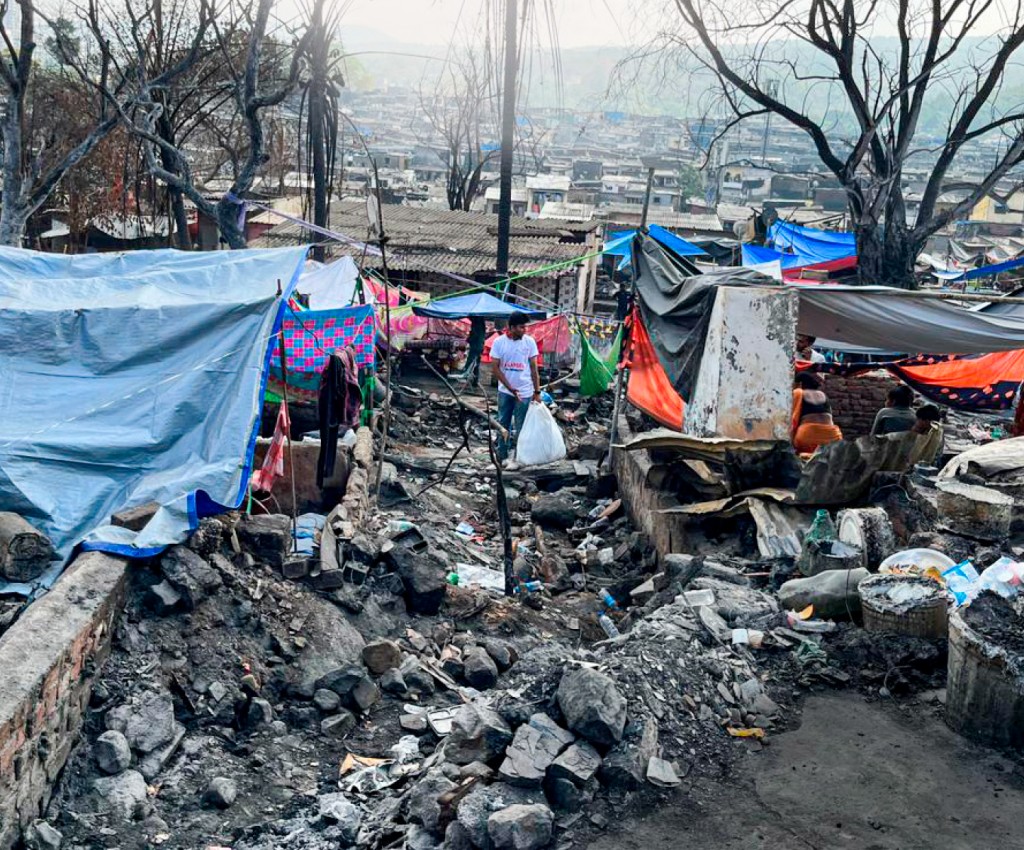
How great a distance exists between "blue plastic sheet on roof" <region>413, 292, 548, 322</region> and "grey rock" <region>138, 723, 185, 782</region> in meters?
8.85

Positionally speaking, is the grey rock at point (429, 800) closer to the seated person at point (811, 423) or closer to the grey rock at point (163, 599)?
the grey rock at point (163, 599)

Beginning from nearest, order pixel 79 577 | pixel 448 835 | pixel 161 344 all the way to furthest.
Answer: pixel 448 835, pixel 79 577, pixel 161 344

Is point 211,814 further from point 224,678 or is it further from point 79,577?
point 79,577

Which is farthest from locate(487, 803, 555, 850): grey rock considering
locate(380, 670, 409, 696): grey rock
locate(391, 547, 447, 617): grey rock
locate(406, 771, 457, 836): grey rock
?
locate(391, 547, 447, 617): grey rock

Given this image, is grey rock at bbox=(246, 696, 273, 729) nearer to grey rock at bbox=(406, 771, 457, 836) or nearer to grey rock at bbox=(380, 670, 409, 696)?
grey rock at bbox=(380, 670, 409, 696)

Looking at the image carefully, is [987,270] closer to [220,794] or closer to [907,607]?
[907,607]

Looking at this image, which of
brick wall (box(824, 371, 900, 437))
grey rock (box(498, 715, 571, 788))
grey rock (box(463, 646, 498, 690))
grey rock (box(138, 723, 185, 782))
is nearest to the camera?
grey rock (box(498, 715, 571, 788))

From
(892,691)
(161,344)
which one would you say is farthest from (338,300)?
(892,691)

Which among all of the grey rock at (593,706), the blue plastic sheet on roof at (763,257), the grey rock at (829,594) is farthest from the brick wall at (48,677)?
the blue plastic sheet on roof at (763,257)

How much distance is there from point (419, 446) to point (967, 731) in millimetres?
7626

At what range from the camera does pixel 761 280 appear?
7.89 m

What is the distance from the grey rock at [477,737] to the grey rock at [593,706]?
10.2 inches

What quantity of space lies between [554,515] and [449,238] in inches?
437

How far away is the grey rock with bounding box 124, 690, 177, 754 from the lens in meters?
4.79
